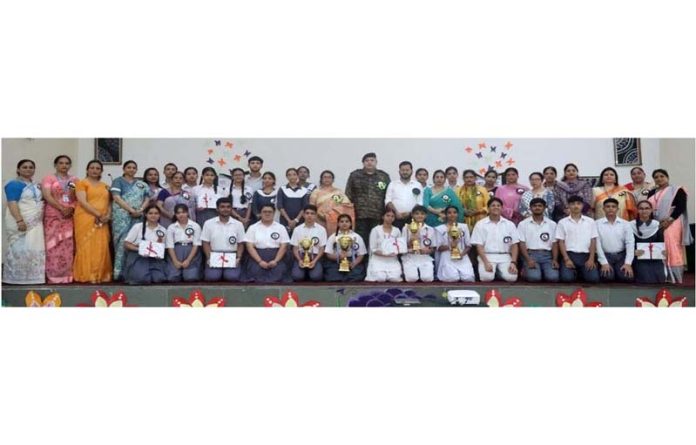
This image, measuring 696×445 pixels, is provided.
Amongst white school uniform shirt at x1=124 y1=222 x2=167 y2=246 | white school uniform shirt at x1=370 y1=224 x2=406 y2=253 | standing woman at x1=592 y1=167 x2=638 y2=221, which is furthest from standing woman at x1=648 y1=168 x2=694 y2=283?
white school uniform shirt at x1=124 y1=222 x2=167 y2=246

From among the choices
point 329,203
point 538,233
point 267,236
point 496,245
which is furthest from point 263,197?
point 538,233

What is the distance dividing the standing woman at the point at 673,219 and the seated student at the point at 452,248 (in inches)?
77.4

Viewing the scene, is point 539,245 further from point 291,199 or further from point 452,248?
point 291,199

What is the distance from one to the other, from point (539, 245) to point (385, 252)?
1583 mm

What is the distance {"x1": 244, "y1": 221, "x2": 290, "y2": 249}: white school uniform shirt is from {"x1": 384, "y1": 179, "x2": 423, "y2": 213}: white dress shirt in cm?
116

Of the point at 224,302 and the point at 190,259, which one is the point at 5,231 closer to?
the point at 190,259

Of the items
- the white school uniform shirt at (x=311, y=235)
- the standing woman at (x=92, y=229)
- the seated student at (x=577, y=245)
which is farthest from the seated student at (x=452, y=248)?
the standing woman at (x=92, y=229)

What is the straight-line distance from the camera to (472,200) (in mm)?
6453

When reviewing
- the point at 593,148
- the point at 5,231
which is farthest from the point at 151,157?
the point at 593,148

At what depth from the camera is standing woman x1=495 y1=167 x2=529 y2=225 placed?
6336 mm

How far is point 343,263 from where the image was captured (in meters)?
6.03

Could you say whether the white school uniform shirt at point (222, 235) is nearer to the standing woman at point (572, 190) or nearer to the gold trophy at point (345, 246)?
the gold trophy at point (345, 246)

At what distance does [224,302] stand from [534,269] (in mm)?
3121

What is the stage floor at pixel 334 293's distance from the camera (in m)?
5.78
